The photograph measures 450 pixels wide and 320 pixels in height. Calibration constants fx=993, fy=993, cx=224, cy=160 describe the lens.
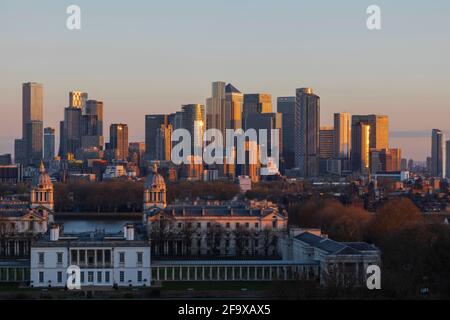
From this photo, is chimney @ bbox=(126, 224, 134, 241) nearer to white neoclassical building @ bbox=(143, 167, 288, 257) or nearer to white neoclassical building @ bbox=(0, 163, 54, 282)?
white neoclassical building @ bbox=(0, 163, 54, 282)

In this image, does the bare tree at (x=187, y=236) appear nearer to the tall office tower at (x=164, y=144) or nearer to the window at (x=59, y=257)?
the window at (x=59, y=257)

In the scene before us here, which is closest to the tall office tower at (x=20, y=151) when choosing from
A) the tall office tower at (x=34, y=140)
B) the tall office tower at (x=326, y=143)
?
the tall office tower at (x=34, y=140)

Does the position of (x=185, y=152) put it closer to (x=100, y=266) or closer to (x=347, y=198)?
(x=347, y=198)

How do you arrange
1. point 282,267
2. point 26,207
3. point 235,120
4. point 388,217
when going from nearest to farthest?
point 282,267
point 388,217
point 26,207
point 235,120

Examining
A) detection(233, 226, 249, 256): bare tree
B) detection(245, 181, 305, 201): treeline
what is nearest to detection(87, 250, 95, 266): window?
detection(233, 226, 249, 256): bare tree
